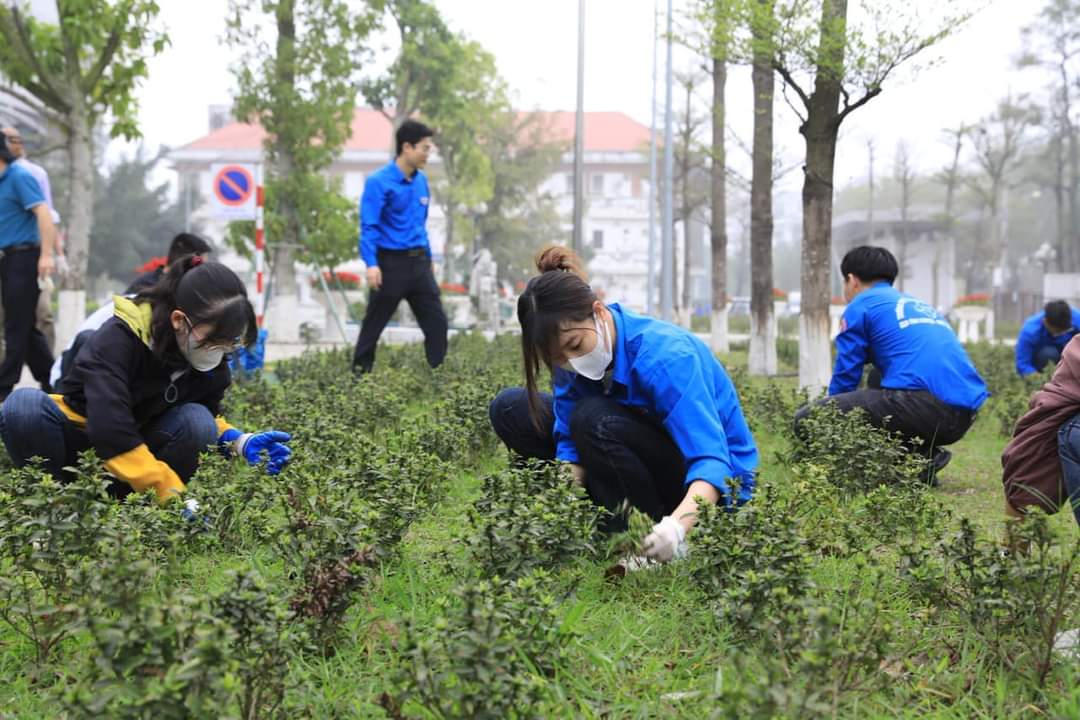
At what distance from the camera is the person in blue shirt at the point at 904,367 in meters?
5.09

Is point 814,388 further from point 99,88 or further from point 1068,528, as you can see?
point 99,88

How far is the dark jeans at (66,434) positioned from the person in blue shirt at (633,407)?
4.19 feet

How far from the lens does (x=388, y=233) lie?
309 inches

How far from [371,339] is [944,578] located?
222 inches

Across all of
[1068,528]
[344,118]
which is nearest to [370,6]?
[344,118]

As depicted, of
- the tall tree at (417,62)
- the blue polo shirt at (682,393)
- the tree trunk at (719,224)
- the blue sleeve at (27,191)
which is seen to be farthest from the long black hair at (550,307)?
the tall tree at (417,62)

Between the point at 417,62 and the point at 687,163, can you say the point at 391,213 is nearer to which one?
the point at 417,62

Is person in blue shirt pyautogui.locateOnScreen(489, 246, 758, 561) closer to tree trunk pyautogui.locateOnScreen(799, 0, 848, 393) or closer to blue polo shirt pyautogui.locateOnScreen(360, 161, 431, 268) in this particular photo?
blue polo shirt pyautogui.locateOnScreen(360, 161, 431, 268)

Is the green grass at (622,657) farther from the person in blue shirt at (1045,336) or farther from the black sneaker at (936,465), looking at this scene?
the person in blue shirt at (1045,336)

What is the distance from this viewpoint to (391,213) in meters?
7.84

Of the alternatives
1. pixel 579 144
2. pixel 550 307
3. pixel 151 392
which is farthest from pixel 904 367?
pixel 579 144

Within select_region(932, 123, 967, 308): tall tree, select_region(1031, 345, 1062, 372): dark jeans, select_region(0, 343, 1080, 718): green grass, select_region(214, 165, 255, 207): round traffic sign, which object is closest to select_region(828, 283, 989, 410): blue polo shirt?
select_region(0, 343, 1080, 718): green grass

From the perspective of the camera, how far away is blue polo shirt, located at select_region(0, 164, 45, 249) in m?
6.78

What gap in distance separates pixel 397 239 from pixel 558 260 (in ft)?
Answer: 13.9
